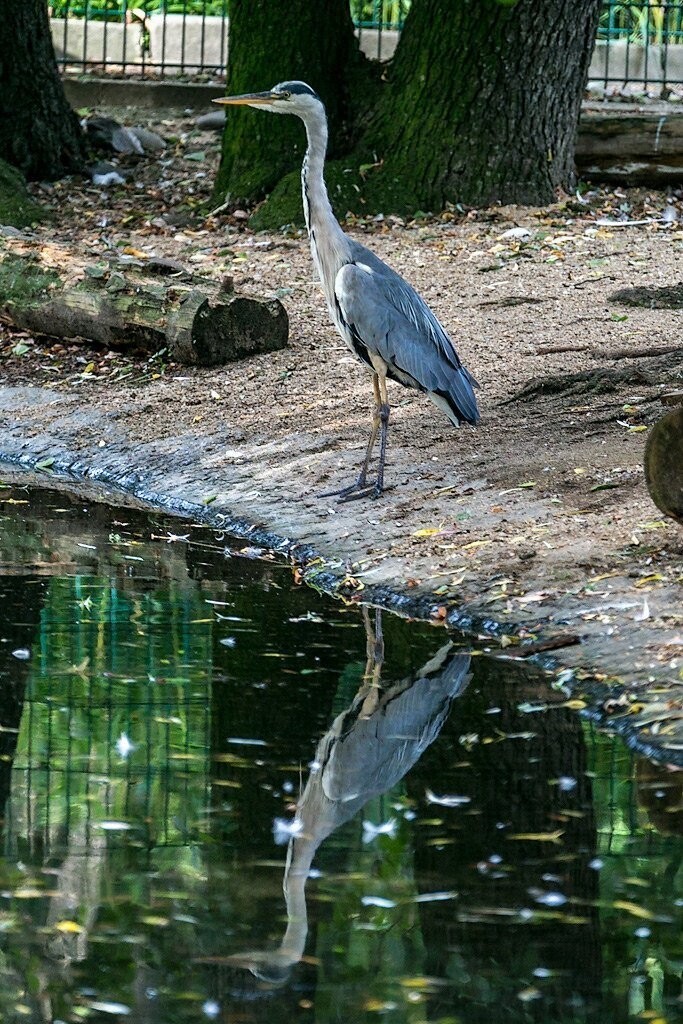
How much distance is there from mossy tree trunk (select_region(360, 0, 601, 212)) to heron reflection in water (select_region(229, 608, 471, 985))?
22.9ft

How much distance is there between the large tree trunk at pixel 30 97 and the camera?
1304 cm

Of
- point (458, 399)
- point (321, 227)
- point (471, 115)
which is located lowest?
point (458, 399)

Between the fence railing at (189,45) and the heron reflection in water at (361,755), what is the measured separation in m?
11.7

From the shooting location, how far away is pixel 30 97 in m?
13.2

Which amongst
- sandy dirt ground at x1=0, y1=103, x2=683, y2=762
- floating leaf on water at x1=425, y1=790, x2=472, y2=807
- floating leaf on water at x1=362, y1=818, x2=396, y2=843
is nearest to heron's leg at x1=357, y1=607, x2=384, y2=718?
sandy dirt ground at x1=0, y1=103, x2=683, y2=762

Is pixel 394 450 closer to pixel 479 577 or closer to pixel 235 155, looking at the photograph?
pixel 479 577

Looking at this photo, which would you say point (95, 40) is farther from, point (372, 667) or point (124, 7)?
point (372, 667)

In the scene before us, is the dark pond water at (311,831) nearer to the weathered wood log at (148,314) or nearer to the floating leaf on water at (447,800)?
the floating leaf on water at (447,800)

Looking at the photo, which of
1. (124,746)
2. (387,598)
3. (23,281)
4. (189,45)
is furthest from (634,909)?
(189,45)

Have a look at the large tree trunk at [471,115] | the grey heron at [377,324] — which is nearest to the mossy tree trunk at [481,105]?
the large tree trunk at [471,115]

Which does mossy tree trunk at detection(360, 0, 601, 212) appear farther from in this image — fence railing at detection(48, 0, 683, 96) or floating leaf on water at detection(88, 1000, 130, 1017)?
floating leaf on water at detection(88, 1000, 130, 1017)

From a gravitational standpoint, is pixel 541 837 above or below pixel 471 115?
below

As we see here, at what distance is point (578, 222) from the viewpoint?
464 inches

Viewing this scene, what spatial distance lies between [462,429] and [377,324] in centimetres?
101
